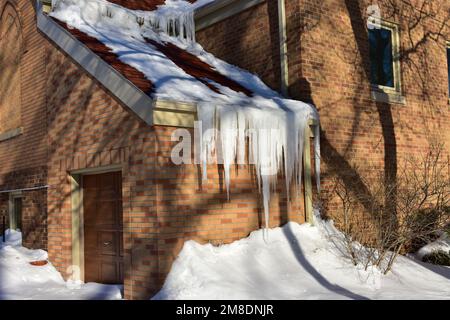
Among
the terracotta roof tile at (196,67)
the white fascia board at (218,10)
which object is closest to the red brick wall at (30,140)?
the terracotta roof tile at (196,67)

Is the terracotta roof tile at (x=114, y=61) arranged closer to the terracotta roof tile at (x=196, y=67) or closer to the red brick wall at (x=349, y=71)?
the terracotta roof tile at (x=196, y=67)

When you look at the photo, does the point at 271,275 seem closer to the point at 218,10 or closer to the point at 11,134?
the point at 218,10

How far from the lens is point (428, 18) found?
12.3m

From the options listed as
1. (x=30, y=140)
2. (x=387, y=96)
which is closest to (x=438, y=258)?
(x=387, y=96)

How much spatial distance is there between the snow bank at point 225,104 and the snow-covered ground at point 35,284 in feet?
8.53

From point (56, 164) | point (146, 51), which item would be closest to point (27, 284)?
point (56, 164)

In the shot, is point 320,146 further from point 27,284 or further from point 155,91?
point 27,284

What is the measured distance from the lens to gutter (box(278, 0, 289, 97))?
388 inches

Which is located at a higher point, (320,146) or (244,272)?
(320,146)

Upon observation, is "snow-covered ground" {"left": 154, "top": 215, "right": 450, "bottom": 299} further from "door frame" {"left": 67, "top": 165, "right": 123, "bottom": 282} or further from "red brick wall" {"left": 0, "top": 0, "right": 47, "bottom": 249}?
"red brick wall" {"left": 0, "top": 0, "right": 47, "bottom": 249}

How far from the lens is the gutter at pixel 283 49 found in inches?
388

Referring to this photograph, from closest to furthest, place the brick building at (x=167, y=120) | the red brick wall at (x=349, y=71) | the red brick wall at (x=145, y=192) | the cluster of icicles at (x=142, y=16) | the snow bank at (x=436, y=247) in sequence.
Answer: the red brick wall at (x=145, y=192) < the brick building at (x=167, y=120) < the red brick wall at (x=349, y=71) < the snow bank at (x=436, y=247) < the cluster of icicles at (x=142, y=16)

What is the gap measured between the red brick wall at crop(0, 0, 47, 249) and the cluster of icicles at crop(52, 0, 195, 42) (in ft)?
3.46

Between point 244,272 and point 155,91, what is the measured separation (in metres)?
2.81
